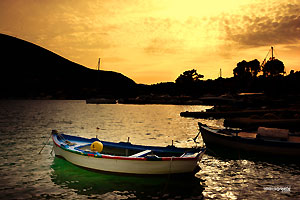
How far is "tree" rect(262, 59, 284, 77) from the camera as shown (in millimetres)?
Answer: 133375

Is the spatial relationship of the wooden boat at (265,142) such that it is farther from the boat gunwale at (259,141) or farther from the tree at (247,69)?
the tree at (247,69)

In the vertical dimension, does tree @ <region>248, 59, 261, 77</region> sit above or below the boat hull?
above

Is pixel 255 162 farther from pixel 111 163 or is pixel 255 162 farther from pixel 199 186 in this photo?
pixel 111 163

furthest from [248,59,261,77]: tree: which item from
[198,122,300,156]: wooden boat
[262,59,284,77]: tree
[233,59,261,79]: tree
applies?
[198,122,300,156]: wooden boat

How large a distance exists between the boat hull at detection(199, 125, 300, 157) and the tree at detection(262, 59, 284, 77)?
125618 millimetres

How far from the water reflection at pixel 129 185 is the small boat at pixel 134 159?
2.18 feet

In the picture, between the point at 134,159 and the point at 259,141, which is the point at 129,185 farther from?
the point at 259,141

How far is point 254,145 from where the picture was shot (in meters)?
21.2

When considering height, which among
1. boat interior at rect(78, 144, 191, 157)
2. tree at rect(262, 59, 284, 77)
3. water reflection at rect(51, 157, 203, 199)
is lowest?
water reflection at rect(51, 157, 203, 199)

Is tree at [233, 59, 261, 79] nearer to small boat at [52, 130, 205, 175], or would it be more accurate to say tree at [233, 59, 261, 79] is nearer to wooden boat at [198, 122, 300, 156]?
wooden boat at [198, 122, 300, 156]

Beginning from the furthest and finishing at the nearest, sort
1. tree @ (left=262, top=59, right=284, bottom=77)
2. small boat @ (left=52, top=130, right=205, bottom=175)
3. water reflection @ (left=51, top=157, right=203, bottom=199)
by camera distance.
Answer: tree @ (left=262, top=59, right=284, bottom=77) < small boat @ (left=52, top=130, right=205, bottom=175) < water reflection @ (left=51, top=157, right=203, bottom=199)

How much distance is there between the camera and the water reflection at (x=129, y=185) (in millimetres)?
13586

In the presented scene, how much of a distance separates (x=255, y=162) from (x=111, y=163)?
12098mm

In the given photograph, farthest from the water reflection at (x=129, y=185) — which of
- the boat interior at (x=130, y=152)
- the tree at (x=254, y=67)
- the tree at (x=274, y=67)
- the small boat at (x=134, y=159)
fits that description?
the tree at (x=254, y=67)
